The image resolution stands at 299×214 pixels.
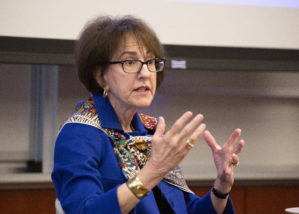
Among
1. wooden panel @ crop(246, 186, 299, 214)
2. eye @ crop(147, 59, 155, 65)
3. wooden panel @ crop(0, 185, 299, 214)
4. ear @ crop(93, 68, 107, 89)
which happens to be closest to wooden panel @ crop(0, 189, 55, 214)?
wooden panel @ crop(0, 185, 299, 214)

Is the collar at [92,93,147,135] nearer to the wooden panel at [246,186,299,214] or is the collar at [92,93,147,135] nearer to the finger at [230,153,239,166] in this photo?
the finger at [230,153,239,166]

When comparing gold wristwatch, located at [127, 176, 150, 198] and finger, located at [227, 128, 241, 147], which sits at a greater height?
finger, located at [227, 128, 241, 147]

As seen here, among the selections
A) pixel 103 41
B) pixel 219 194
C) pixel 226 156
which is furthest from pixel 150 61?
pixel 219 194

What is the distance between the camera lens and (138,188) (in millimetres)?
1116

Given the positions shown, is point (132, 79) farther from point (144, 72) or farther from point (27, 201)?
point (27, 201)

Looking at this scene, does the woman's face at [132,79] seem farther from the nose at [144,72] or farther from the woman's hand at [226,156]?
Result: the woman's hand at [226,156]

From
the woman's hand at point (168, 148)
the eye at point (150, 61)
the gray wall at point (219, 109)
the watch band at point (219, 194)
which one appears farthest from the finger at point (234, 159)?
the gray wall at point (219, 109)

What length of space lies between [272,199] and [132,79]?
2122 mm

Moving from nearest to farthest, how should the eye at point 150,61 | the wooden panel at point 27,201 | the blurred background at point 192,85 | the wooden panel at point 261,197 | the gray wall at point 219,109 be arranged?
the eye at point 150,61 < the blurred background at point 192,85 < the wooden panel at point 27,201 < the gray wall at point 219,109 < the wooden panel at point 261,197

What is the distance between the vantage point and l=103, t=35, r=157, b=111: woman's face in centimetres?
136

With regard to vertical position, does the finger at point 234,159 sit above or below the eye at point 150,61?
below

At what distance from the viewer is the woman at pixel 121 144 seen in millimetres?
1131

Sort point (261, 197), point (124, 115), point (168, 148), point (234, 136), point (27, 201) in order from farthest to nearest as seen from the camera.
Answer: point (261, 197) → point (27, 201) → point (124, 115) → point (234, 136) → point (168, 148)

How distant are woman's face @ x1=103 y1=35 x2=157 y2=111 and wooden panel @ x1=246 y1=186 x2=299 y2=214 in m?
1.97
